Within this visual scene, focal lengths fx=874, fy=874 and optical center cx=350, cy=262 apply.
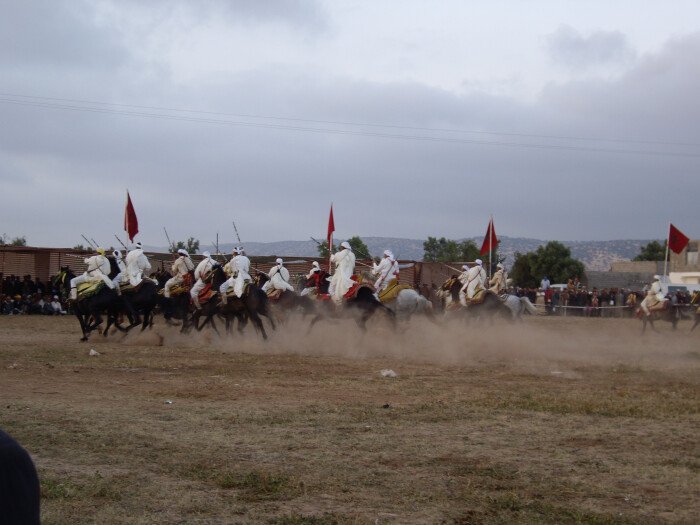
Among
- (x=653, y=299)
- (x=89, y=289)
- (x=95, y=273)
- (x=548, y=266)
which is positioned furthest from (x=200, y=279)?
(x=548, y=266)

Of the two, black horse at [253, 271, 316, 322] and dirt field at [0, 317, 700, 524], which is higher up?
black horse at [253, 271, 316, 322]

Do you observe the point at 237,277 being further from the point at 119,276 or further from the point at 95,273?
the point at 95,273

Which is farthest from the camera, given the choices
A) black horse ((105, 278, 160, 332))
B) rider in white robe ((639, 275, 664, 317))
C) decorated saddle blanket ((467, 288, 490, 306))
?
rider in white robe ((639, 275, 664, 317))

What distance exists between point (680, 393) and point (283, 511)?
9.26m

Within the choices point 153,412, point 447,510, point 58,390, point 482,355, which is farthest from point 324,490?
point 482,355

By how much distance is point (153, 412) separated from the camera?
11.3 meters

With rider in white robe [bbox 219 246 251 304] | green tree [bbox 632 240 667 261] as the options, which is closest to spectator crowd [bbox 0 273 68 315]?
rider in white robe [bbox 219 246 251 304]

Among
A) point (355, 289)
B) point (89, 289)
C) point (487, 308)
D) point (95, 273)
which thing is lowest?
point (487, 308)

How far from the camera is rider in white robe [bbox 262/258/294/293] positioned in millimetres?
25641

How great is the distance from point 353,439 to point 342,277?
47.9 ft

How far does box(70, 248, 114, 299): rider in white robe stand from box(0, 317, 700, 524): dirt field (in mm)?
5009

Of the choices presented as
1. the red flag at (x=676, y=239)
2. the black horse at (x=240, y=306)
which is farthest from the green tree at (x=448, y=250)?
the black horse at (x=240, y=306)

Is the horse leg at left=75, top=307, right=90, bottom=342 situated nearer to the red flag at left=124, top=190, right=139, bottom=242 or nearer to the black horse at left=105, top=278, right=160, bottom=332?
the black horse at left=105, top=278, right=160, bottom=332

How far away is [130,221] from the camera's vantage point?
36688 mm
